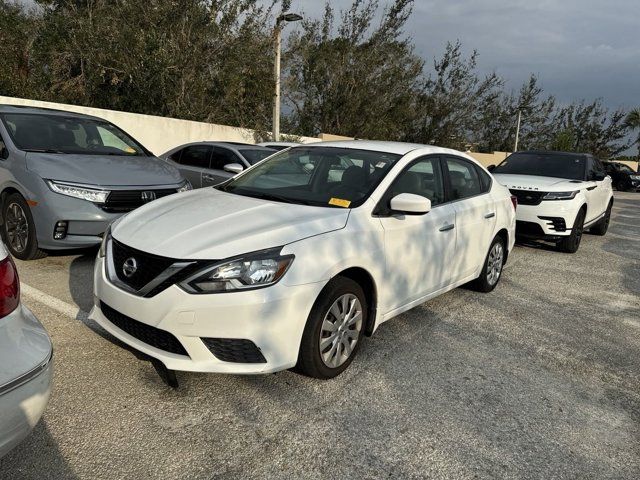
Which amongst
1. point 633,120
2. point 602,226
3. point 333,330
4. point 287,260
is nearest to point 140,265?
point 287,260

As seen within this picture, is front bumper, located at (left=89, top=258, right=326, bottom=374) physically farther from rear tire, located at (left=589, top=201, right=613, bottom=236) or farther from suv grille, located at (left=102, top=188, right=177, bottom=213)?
rear tire, located at (left=589, top=201, right=613, bottom=236)

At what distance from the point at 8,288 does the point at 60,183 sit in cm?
318

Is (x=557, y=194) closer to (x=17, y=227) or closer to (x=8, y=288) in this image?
(x=17, y=227)

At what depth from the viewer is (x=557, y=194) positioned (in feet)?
24.4

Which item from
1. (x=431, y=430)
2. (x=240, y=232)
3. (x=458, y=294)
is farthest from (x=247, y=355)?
(x=458, y=294)

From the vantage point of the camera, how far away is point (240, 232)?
2945 millimetres

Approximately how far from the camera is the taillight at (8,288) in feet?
6.29

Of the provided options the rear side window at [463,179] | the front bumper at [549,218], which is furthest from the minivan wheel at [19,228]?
the front bumper at [549,218]

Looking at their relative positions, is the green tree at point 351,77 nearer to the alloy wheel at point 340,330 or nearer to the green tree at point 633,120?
the alloy wheel at point 340,330

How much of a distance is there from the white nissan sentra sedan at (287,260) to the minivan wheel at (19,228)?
6.71 feet

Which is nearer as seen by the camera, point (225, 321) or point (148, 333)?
point (225, 321)

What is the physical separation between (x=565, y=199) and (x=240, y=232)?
6143 millimetres

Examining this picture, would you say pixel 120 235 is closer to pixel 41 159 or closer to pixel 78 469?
pixel 78 469

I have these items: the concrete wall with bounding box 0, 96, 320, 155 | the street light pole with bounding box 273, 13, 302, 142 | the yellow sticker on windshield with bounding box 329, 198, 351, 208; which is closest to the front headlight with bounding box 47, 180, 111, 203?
the yellow sticker on windshield with bounding box 329, 198, 351, 208
